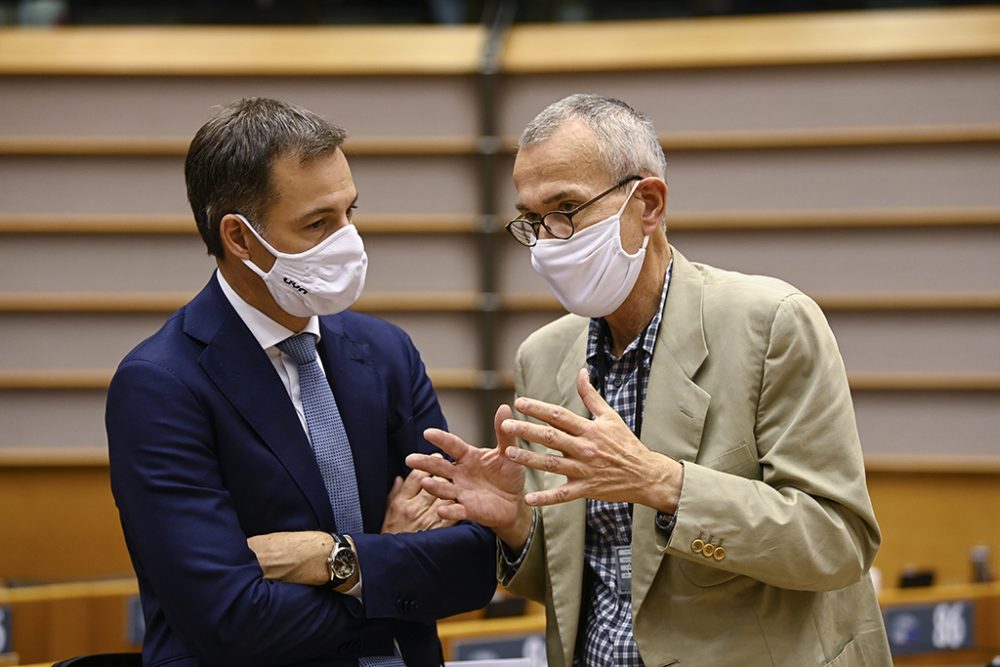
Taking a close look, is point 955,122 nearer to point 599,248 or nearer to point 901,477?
point 901,477

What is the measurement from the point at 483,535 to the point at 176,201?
397cm

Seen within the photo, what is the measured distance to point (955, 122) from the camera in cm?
538

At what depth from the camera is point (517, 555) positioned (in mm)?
2174

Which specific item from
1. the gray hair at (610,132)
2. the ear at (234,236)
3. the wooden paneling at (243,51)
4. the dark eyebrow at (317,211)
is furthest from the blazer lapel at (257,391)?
the wooden paneling at (243,51)

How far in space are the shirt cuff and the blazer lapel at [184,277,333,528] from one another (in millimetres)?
369

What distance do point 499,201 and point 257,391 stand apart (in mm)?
3806

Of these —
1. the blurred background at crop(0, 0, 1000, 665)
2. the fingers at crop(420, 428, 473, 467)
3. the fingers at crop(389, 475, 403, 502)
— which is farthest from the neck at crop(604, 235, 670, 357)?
the blurred background at crop(0, 0, 1000, 665)

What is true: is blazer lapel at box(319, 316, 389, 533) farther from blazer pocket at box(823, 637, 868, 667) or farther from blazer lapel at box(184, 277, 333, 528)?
blazer pocket at box(823, 637, 868, 667)

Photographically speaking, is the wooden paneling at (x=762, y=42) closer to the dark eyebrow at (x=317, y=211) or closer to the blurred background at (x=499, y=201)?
the blurred background at (x=499, y=201)

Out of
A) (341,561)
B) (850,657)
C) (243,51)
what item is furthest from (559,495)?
(243,51)

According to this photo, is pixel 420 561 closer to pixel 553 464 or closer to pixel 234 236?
pixel 553 464

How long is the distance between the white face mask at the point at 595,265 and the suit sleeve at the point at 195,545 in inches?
25.6

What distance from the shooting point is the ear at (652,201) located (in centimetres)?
205

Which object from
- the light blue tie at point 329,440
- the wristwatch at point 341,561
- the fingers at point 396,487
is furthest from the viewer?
the fingers at point 396,487
